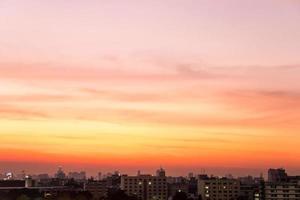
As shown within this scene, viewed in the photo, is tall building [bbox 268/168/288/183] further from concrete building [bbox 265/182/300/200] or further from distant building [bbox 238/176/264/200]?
concrete building [bbox 265/182/300/200]

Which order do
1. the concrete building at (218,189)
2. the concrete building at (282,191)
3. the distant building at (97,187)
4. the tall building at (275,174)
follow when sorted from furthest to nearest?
the tall building at (275,174)
the distant building at (97,187)
the concrete building at (218,189)
the concrete building at (282,191)

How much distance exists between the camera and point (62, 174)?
133750 mm

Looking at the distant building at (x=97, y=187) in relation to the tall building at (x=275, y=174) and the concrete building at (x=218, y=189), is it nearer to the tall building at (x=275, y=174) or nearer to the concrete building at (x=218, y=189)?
the concrete building at (x=218, y=189)

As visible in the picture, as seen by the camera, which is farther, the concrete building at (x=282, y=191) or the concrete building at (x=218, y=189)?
the concrete building at (x=218, y=189)

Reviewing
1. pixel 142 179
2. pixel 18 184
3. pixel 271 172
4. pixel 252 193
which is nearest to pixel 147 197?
pixel 142 179

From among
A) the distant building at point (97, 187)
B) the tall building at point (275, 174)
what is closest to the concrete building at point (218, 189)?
the distant building at point (97, 187)

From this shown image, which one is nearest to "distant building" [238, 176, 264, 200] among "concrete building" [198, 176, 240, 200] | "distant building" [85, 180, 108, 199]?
"concrete building" [198, 176, 240, 200]

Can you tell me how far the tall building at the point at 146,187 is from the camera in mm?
55531

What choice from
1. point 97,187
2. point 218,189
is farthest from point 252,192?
point 97,187

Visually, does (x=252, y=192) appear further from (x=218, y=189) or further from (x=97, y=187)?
(x=97, y=187)

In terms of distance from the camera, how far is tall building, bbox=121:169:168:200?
5553cm

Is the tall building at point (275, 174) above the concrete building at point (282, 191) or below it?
above

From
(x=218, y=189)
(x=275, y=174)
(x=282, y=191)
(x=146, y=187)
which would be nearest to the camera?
(x=282, y=191)

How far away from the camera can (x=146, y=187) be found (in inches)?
2195
